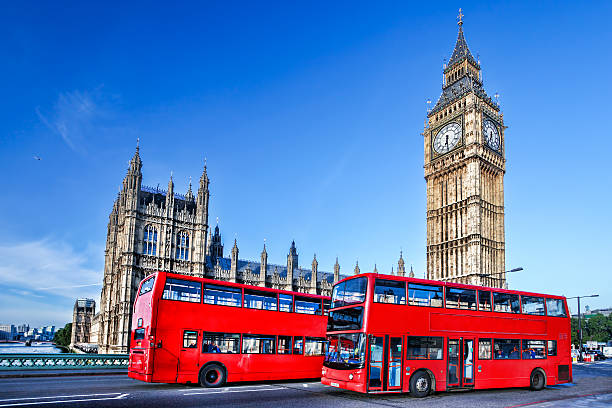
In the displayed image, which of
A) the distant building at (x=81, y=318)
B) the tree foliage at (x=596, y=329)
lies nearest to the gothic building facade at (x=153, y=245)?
the distant building at (x=81, y=318)

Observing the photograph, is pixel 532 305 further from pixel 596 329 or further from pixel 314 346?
pixel 596 329

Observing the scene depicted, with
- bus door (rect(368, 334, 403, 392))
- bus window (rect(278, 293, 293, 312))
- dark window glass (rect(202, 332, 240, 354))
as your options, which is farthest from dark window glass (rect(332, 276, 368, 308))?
dark window glass (rect(202, 332, 240, 354))

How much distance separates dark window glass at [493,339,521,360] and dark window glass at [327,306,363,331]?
7.08m

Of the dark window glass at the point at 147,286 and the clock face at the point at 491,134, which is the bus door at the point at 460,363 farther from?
the clock face at the point at 491,134

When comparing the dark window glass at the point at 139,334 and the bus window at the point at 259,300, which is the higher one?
the bus window at the point at 259,300

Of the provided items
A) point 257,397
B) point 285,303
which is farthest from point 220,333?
point 257,397

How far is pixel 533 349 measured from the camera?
21609mm

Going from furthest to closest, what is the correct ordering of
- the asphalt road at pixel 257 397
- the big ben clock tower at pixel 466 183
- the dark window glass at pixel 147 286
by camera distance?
1. the big ben clock tower at pixel 466 183
2. the dark window glass at pixel 147 286
3. the asphalt road at pixel 257 397

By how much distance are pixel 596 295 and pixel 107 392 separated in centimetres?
4514

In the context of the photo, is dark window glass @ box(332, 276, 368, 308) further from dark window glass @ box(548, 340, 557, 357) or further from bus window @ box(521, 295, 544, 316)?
dark window glass @ box(548, 340, 557, 357)

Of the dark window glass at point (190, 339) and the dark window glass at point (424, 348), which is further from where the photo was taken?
the dark window glass at point (190, 339)

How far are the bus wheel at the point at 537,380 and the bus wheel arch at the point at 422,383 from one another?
5.96 m

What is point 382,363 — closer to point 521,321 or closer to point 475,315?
point 475,315

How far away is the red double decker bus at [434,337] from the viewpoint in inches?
684
